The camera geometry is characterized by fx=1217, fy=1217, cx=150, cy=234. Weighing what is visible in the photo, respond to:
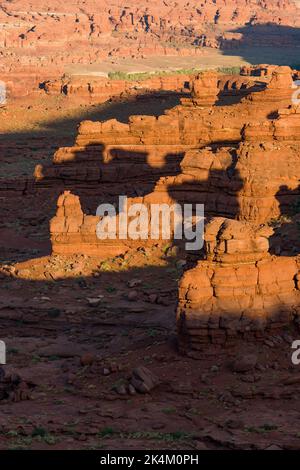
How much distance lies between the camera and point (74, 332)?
35.9 m

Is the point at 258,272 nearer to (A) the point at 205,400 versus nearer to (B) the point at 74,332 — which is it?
(A) the point at 205,400

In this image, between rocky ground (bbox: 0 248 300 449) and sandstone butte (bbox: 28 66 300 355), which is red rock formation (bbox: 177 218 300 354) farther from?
rocky ground (bbox: 0 248 300 449)

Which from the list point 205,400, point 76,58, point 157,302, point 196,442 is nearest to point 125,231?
point 157,302

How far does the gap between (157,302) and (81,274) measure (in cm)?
498
